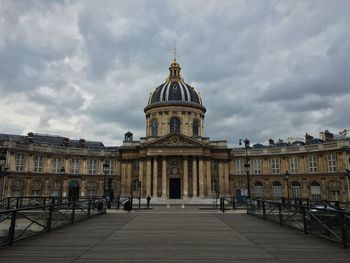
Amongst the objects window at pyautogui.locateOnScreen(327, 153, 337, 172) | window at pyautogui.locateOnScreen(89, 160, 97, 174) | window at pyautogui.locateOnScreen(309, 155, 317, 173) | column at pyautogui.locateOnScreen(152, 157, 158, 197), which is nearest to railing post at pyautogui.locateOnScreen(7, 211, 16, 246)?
column at pyautogui.locateOnScreen(152, 157, 158, 197)

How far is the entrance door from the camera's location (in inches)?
2131

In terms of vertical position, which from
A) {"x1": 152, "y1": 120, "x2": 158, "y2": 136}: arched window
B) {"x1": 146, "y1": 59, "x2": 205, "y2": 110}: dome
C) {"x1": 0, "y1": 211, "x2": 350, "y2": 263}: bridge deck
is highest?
{"x1": 146, "y1": 59, "x2": 205, "y2": 110}: dome

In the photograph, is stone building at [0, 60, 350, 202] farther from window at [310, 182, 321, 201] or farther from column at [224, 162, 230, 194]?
column at [224, 162, 230, 194]

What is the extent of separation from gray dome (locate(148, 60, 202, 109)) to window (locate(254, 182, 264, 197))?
1973 centimetres

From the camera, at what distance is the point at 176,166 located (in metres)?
55.0

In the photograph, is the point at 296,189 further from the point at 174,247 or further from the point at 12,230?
the point at 12,230

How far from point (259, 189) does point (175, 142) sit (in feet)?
61.2

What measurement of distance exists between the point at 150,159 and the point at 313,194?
28714 millimetres

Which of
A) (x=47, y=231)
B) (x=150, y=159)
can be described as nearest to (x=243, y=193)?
(x=150, y=159)

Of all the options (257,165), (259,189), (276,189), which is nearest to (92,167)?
(257,165)

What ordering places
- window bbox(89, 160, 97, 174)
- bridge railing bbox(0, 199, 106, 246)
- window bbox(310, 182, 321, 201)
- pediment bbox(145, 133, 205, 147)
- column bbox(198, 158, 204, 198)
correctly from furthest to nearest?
window bbox(89, 160, 97, 174), pediment bbox(145, 133, 205, 147), column bbox(198, 158, 204, 198), window bbox(310, 182, 321, 201), bridge railing bbox(0, 199, 106, 246)

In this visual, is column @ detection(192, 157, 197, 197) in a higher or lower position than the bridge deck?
higher

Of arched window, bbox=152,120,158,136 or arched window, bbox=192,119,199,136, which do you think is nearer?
arched window, bbox=152,120,158,136

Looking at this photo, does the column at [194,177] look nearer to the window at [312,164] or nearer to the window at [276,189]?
the window at [276,189]
